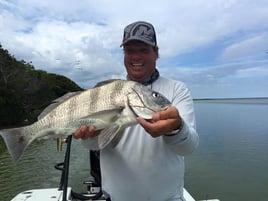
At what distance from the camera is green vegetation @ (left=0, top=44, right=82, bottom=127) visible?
148ft

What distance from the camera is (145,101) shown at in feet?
8.43

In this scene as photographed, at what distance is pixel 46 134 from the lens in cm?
298

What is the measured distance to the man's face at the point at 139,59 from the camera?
295cm

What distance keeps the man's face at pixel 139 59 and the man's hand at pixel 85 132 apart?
561 millimetres

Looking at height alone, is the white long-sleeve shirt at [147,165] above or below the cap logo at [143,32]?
below

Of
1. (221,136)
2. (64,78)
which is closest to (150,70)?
(221,136)

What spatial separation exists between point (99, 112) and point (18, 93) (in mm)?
49995

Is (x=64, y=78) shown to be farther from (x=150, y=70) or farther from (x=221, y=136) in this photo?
(x=150, y=70)

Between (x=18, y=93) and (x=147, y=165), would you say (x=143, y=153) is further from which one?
(x=18, y=93)

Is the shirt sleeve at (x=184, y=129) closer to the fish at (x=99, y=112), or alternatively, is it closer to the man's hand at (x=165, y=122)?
the man's hand at (x=165, y=122)

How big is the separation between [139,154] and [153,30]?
1.02 meters

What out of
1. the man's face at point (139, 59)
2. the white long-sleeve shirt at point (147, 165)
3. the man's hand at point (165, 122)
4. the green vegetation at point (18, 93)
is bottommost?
the white long-sleeve shirt at point (147, 165)

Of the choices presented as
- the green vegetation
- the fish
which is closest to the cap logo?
the fish

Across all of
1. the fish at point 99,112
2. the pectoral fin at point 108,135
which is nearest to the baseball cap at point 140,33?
the fish at point 99,112
